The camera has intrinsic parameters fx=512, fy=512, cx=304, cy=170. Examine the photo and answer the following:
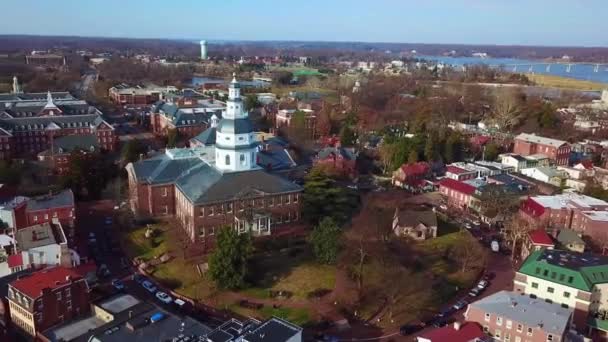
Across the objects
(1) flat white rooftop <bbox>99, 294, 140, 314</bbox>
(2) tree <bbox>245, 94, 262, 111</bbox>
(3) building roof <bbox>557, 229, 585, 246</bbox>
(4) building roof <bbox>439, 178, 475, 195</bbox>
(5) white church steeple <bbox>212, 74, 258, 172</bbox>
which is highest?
(5) white church steeple <bbox>212, 74, 258, 172</bbox>

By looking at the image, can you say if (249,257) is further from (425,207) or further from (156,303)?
(425,207)

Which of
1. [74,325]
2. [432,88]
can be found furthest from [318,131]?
[74,325]

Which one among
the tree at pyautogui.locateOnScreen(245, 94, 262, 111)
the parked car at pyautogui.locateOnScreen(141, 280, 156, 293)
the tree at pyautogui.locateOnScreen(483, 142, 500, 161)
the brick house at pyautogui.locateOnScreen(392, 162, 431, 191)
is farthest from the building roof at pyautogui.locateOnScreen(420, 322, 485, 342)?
the tree at pyautogui.locateOnScreen(245, 94, 262, 111)

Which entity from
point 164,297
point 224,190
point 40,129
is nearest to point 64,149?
point 40,129

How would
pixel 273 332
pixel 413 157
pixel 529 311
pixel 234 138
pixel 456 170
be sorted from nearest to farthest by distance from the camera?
pixel 273 332 → pixel 529 311 → pixel 234 138 → pixel 456 170 → pixel 413 157

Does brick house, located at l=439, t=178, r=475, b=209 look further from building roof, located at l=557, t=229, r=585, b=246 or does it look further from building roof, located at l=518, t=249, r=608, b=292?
building roof, located at l=518, t=249, r=608, b=292

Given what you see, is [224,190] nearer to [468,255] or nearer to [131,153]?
[468,255]

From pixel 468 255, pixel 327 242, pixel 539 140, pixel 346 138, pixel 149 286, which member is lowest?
pixel 149 286
